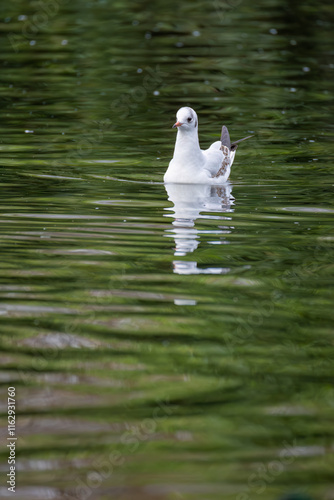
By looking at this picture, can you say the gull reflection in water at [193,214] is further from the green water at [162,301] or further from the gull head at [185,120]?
the gull head at [185,120]

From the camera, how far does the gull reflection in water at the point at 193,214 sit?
8.45 metres

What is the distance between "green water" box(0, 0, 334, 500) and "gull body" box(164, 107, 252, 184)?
7.3 inches

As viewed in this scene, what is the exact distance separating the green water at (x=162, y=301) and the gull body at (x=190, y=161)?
0.19 meters

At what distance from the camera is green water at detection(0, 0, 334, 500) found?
5223 mm

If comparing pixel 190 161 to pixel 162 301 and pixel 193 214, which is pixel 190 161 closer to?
pixel 193 214

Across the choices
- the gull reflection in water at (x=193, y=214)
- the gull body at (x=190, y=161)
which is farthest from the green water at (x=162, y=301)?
the gull body at (x=190, y=161)

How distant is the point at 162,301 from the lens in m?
7.46

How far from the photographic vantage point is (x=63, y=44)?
23.9 m

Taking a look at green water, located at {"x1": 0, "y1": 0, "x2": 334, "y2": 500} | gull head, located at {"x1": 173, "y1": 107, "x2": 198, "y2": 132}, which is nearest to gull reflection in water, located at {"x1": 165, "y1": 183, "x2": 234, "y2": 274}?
green water, located at {"x1": 0, "y1": 0, "x2": 334, "y2": 500}

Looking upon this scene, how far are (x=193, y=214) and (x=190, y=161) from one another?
173cm

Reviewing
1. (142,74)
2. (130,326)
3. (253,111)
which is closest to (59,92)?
(142,74)

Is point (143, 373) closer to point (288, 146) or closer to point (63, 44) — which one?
point (288, 146)

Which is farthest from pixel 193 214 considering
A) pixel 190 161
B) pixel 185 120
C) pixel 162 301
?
pixel 162 301

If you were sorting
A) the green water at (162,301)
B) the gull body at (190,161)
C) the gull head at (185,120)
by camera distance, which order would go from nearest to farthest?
1. the green water at (162,301)
2. the gull body at (190,161)
3. the gull head at (185,120)
